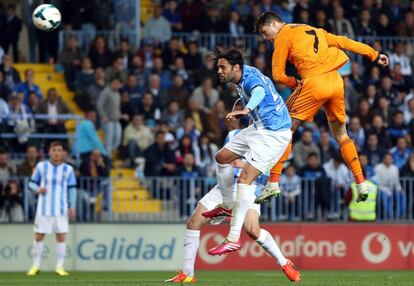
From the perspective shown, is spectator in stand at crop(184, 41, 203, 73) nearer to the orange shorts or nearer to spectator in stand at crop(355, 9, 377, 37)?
spectator in stand at crop(355, 9, 377, 37)

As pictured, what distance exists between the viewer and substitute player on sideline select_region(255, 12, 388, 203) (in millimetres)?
17141

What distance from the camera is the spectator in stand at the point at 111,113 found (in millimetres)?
25844

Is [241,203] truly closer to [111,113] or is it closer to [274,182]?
[274,182]

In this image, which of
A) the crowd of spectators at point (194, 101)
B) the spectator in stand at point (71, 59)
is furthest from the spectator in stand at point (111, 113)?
the spectator in stand at point (71, 59)

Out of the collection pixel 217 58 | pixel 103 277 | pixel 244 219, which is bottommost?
pixel 103 277

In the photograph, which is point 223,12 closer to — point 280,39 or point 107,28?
point 107,28

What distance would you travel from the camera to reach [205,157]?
2530 centimetres

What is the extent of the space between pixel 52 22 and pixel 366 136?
322 inches

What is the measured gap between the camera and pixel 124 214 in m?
24.2

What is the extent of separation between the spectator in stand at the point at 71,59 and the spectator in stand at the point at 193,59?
82.9 inches

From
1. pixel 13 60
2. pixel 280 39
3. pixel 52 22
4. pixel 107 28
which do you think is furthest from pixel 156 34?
pixel 280 39

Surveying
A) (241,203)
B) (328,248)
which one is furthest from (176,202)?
(241,203)

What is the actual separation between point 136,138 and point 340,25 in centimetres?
573

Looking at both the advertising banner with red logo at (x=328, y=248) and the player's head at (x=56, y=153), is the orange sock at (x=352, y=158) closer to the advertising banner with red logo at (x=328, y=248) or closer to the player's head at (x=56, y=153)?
the player's head at (x=56, y=153)
